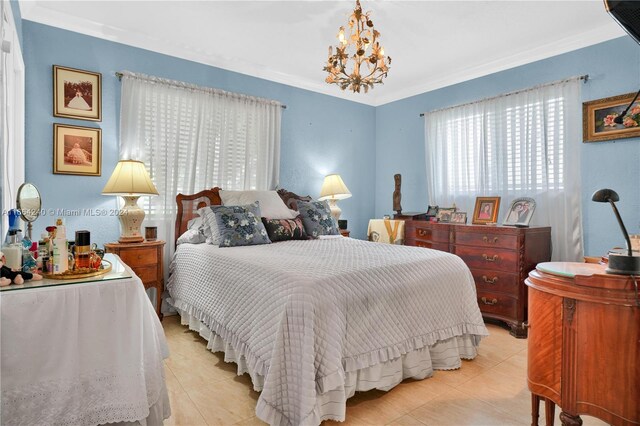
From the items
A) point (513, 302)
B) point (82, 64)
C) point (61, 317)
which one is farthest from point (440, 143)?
point (61, 317)

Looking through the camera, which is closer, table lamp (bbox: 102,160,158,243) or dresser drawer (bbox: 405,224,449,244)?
table lamp (bbox: 102,160,158,243)

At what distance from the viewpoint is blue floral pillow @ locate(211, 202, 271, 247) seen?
2881 millimetres

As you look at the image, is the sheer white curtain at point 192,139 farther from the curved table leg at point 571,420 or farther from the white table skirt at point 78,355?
the curved table leg at point 571,420

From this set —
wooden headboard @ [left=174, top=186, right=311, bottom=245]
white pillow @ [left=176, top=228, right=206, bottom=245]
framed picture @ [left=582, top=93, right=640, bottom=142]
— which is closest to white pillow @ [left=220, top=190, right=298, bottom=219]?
wooden headboard @ [left=174, top=186, right=311, bottom=245]

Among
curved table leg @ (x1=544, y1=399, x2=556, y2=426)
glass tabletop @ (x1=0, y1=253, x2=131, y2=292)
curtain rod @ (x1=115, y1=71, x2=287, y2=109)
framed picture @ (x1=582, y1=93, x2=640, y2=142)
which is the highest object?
curtain rod @ (x1=115, y1=71, x2=287, y2=109)

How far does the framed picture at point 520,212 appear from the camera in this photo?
329cm

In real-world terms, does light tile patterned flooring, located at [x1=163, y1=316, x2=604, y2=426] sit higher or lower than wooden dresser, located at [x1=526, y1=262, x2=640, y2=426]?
lower

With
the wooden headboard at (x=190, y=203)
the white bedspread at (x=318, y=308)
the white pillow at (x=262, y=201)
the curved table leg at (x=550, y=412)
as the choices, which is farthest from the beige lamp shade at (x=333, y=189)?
the curved table leg at (x=550, y=412)

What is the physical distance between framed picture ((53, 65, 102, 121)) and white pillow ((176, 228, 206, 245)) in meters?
1.26

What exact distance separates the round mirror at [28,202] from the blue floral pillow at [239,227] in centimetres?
129

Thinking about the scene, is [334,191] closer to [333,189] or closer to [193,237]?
[333,189]

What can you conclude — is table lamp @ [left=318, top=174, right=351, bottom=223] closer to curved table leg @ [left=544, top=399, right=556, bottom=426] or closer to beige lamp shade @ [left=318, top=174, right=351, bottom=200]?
beige lamp shade @ [left=318, top=174, right=351, bottom=200]

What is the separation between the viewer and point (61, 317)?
126 centimetres

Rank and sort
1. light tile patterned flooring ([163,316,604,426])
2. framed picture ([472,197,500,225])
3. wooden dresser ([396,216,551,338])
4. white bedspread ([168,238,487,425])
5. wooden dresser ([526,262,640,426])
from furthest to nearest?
framed picture ([472,197,500,225]) → wooden dresser ([396,216,551,338]) → light tile patterned flooring ([163,316,604,426]) → white bedspread ([168,238,487,425]) → wooden dresser ([526,262,640,426])
